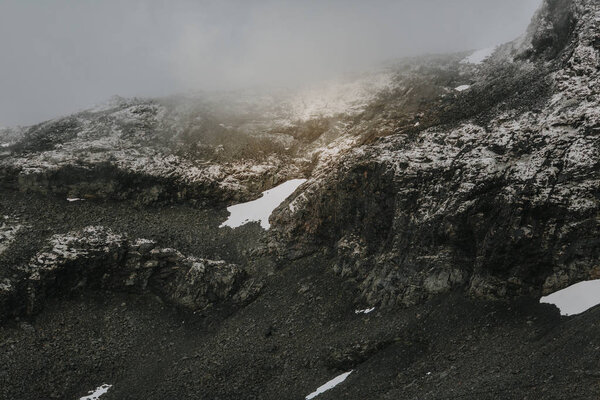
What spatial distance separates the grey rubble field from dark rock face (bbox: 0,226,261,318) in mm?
156

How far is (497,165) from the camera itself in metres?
27.5

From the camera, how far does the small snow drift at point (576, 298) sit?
20750 mm

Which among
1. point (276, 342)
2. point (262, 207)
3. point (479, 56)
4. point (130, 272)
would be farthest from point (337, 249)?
point (479, 56)

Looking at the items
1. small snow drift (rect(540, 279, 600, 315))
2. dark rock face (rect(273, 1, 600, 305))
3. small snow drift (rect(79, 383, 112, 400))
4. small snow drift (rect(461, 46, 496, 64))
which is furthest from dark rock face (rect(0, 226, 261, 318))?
small snow drift (rect(461, 46, 496, 64))

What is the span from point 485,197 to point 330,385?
49.9 feet

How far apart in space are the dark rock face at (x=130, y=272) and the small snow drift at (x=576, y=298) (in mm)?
20104

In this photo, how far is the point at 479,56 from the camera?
5000 cm

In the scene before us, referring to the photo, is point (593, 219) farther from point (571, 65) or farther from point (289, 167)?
point (289, 167)

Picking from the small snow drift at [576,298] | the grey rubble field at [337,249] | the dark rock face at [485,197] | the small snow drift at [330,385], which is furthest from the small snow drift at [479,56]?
the small snow drift at [330,385]

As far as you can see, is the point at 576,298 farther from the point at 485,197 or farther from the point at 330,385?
the point at 330,385

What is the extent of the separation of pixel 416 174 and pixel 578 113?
418 inches

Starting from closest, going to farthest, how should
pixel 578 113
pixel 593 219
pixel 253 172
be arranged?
pixel 593 219 < pixel 578 113 < pixel 253 172

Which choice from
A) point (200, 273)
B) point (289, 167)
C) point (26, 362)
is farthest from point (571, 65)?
point (26, 362)

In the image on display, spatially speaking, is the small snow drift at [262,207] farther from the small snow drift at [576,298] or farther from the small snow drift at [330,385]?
the small snow drift at [576,298]
